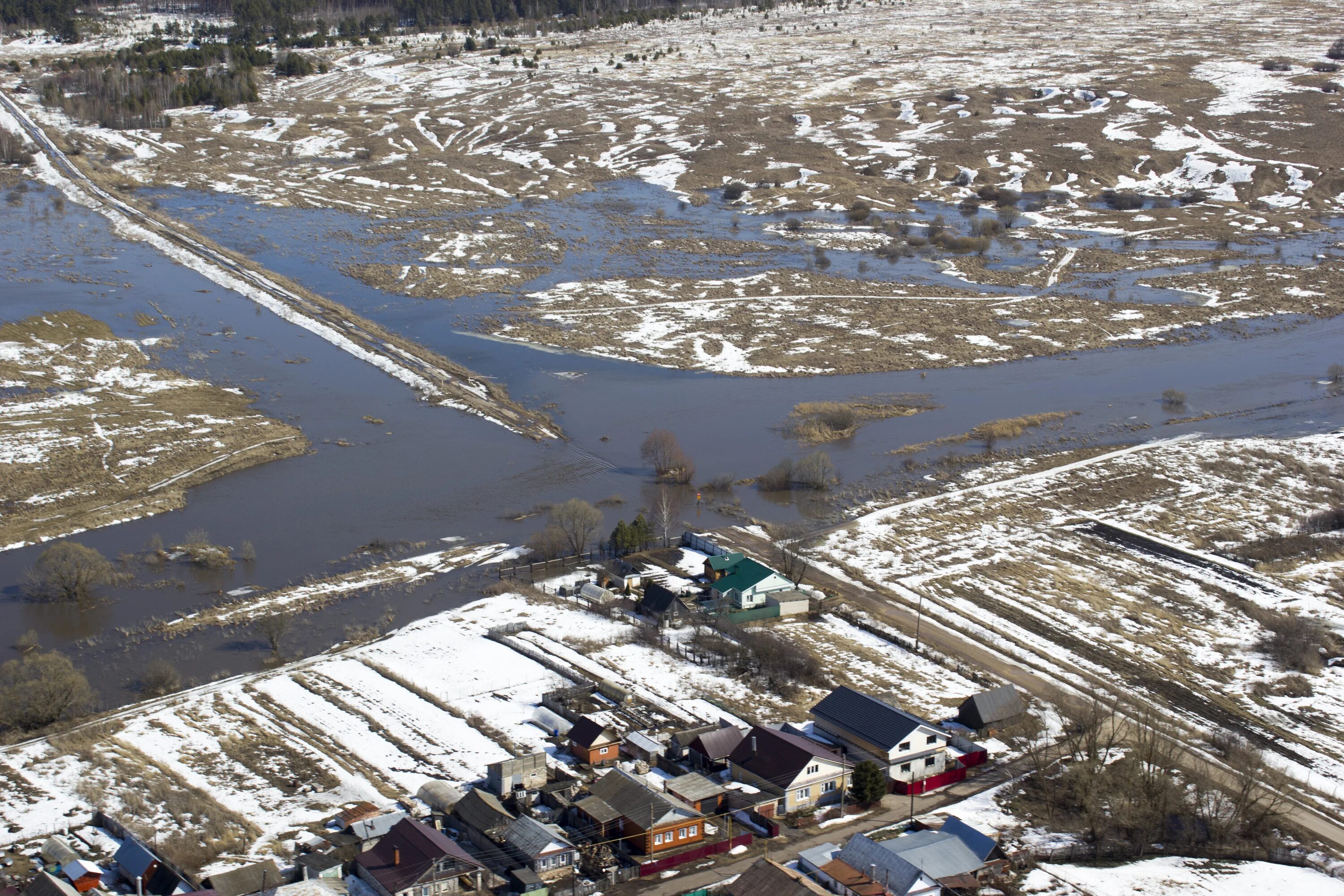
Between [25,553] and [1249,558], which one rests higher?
[25,553]

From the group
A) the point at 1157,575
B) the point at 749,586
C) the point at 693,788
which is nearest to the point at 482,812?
the point at 693,788

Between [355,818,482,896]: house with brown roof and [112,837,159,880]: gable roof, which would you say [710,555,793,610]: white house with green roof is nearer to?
[355,818,482,896]: house with brown roof

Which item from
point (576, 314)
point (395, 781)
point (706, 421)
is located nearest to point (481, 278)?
point (576, 314)

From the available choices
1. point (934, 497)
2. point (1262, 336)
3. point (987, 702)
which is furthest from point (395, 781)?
point (1262, 336)

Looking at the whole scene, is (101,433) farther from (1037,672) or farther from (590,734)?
(1037,672)

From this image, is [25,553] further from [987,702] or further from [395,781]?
[987,702]

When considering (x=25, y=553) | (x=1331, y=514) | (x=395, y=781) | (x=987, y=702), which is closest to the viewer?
(x=395, y=781)

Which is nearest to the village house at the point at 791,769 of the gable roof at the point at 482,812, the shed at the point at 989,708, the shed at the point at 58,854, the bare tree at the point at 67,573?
the shed at the point at 989,708

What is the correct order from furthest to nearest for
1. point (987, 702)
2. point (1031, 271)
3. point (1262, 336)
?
1. point (1031, 271)
2. point (1262, 336)
3. point (987, 702)

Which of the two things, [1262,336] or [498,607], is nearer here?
[498,607]
